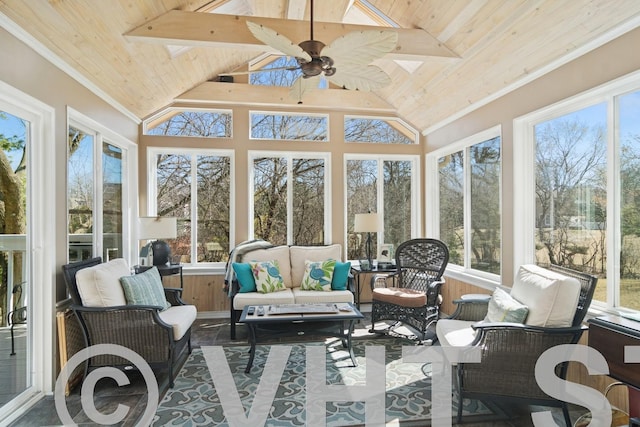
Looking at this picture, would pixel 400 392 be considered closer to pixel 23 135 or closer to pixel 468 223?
pixel 468 223

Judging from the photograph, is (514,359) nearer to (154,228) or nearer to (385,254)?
(385,254)

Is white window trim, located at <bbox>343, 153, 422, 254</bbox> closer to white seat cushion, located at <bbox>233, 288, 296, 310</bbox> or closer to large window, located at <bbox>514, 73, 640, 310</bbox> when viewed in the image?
white seat cushion, located at <bbox>233, 288, 296, 310</bbox>

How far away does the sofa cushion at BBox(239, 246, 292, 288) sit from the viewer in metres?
4.67

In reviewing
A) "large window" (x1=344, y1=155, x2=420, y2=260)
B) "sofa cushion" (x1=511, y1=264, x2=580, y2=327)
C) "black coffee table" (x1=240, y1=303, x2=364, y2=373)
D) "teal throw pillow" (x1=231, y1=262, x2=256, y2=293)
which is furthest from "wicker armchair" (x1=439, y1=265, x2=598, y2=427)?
"large window" (x1=344, y1=155, x2=420, y2=260)

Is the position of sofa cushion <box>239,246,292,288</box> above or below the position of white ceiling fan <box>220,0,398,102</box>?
below

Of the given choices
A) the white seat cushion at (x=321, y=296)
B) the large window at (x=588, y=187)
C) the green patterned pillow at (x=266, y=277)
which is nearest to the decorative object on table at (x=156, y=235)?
the green patterned pillow at (x=266, y=277)

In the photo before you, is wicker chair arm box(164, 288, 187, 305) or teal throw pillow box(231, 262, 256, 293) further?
teal throw pillow box(231, 262, 256, 293)

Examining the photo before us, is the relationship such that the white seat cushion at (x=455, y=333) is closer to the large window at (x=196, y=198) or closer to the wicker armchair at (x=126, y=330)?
the wicker armchair at (x=126, y=330)

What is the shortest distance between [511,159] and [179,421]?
12.5ft

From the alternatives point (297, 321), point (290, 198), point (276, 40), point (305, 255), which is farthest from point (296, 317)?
point (290, 198)

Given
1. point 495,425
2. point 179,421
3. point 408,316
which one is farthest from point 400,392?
point 179,421

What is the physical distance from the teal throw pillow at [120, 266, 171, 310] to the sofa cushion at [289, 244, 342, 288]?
1.73 metres

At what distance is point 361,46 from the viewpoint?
2219mm

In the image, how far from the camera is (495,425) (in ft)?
7.93
